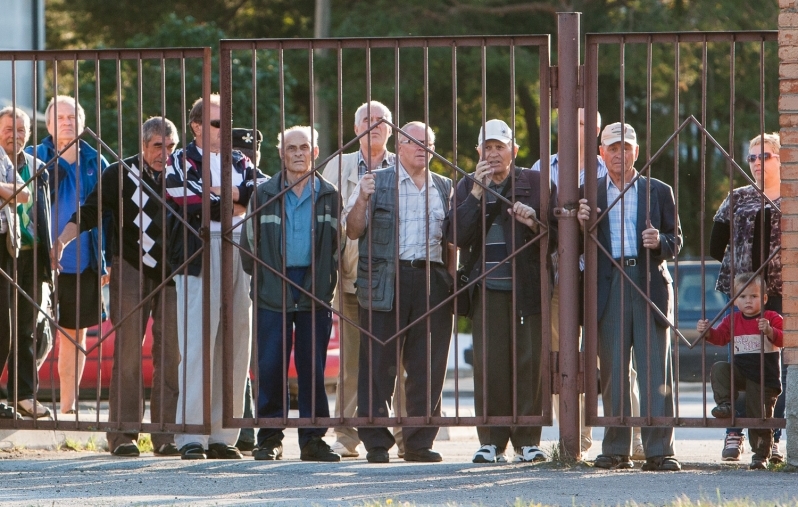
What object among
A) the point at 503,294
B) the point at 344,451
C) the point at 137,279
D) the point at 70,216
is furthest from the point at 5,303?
the point at 503,294

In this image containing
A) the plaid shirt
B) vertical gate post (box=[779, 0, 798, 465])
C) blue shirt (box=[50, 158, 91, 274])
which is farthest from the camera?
blue shirt (box=[50, 158, 91, 274])

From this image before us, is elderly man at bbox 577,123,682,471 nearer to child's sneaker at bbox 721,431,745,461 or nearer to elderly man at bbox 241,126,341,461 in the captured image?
child's sneaker at bbox 721,431,745,461

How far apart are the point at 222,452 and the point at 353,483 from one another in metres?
1.41

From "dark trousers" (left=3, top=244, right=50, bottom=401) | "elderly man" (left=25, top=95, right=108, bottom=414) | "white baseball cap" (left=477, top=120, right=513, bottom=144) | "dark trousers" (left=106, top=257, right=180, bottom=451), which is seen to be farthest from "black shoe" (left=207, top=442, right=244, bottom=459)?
"white baseball cap" (left=477, top=120, right=513, bottom=144)

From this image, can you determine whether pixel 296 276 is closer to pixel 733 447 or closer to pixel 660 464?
pixel 660 464

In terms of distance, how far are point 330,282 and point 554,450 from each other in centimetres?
152

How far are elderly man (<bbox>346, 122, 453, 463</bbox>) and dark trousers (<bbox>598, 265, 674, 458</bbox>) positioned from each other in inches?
35.4

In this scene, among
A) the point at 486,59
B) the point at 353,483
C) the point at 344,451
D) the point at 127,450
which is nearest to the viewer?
the point at 353,483

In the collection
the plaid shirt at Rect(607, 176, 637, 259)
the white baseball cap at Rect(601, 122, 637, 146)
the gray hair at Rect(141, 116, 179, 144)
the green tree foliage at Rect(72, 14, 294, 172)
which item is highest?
the green tree foliage at Rect(72, 14, 294, 172)

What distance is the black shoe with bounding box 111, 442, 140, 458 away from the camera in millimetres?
7348

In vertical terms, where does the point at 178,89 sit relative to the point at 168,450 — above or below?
above

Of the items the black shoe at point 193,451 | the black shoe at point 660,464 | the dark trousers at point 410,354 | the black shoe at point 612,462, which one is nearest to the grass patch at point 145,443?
the black shoe at point 193,451

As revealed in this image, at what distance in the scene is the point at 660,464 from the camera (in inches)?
266

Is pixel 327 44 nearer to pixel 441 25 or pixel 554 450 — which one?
pixel 554 450
